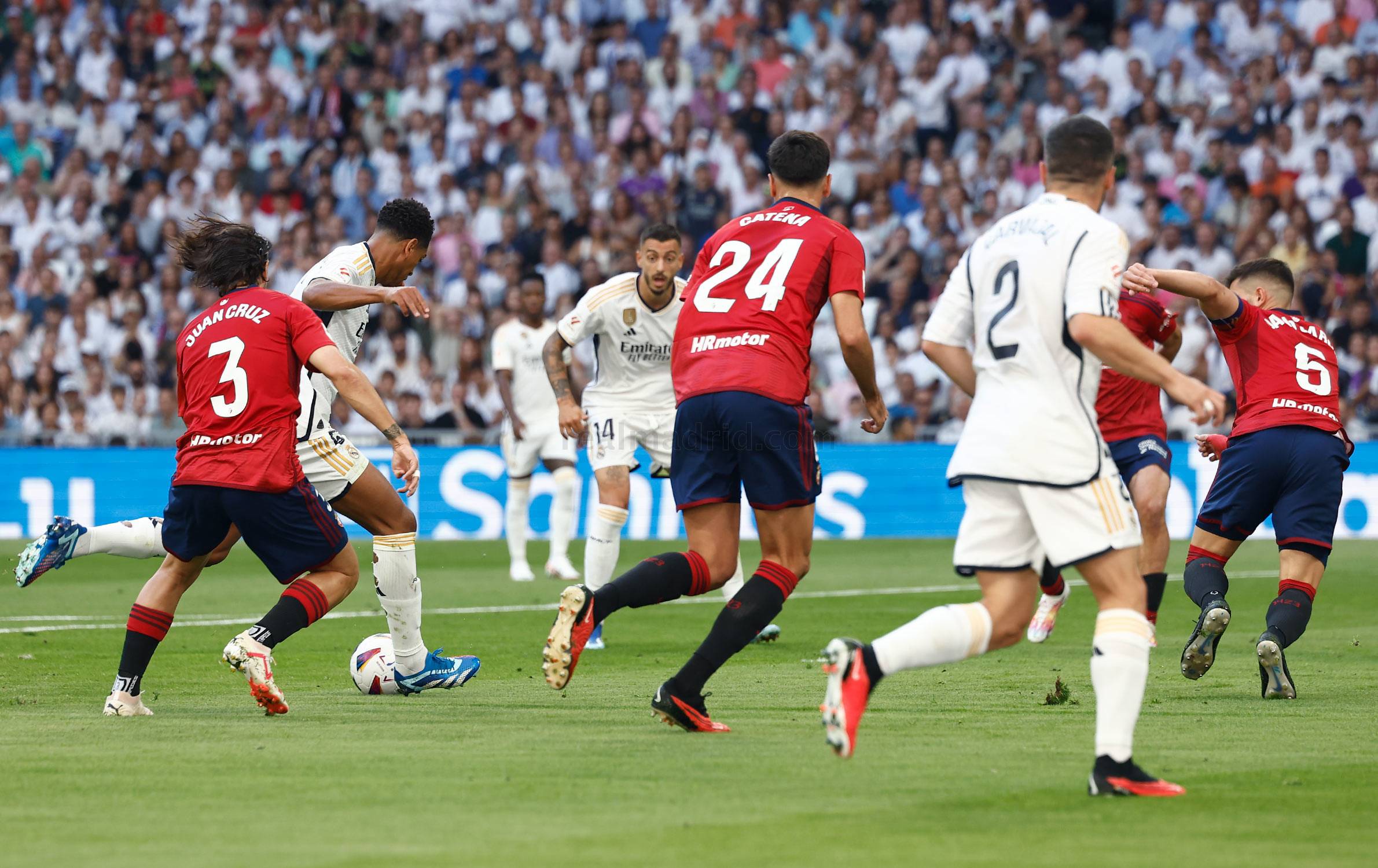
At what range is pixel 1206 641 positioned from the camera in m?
7.92

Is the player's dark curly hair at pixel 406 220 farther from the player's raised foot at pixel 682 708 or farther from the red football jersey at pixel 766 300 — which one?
the player's raised foot at pixel 682 708

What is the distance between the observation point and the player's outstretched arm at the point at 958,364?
224 inches

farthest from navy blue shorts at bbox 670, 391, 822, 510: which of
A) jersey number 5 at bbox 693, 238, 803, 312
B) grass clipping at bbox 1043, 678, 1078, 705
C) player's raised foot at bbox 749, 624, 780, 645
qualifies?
player's raised foot at bbox 749, 624, 780, 645

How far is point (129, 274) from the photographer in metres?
23.5

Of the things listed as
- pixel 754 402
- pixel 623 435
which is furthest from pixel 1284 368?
pixel 623 435

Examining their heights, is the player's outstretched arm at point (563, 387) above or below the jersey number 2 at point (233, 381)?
below

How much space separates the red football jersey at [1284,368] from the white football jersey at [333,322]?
4019mm

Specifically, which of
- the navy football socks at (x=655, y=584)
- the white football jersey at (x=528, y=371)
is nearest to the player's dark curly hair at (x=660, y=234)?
the navy football socks at (x=655, y=584)

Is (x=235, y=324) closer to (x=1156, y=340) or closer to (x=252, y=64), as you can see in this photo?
(x=1156, y=340)

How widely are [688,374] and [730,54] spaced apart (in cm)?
1848

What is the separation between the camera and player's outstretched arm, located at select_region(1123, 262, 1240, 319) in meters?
6.82

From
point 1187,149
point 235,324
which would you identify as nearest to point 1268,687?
point 235,324

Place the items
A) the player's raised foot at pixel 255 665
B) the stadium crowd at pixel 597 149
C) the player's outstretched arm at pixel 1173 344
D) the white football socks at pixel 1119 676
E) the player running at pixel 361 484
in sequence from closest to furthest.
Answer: the white football socks at pixel 1119 676, the player's raised foot at pixel 255 665, the player running at pixel 361 484, the player's outstretched arm at pixel 1173 344, the stadium crowd at pixel 597 149

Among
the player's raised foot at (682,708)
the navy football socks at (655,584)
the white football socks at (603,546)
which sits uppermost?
the navy football socks at (655,584)
